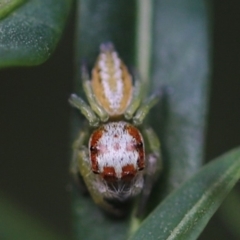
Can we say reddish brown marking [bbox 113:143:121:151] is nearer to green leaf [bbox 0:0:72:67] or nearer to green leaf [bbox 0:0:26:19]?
green leaf [bbox 0:0:72:67]

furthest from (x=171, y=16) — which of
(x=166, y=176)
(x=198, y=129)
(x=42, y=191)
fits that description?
(x=42, y=191)

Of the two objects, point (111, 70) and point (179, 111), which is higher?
point (111, 70)

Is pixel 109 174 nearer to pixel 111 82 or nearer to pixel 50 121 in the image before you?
pixel 111 82

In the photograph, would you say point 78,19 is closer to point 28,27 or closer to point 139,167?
point 28,27

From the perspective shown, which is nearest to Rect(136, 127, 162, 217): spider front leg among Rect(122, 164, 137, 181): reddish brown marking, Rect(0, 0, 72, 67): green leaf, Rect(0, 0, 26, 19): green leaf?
Rect(122, 164, 137, 181): reddish brown marking

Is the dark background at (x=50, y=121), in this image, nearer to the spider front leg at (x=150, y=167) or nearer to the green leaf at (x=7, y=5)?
the spider front leg at (x=150, y=167)

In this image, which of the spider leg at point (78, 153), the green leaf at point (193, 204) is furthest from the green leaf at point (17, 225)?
the green leaf at point (193, 204)

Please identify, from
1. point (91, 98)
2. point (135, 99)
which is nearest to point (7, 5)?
point (91, 98)
